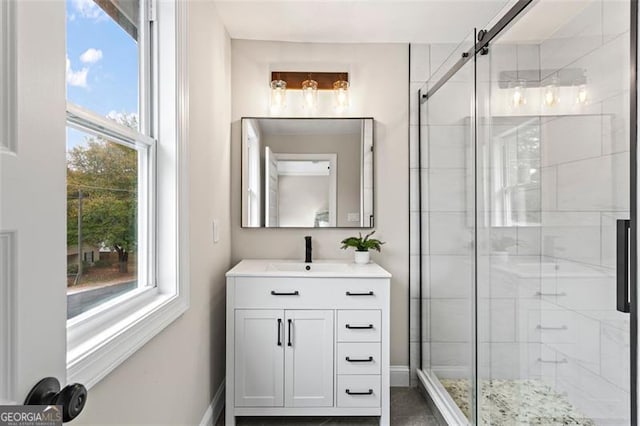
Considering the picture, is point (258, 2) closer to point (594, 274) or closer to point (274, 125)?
point (274, 125)

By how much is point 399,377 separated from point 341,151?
5.18 feet

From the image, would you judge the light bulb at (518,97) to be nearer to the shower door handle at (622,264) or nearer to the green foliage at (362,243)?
the shower door handle at (622,264)

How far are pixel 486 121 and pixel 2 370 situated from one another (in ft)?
5.70

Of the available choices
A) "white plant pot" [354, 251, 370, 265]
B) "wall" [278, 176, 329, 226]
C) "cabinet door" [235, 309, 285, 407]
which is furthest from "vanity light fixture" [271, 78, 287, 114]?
"cabinet door" [235, 309, 285, 407]

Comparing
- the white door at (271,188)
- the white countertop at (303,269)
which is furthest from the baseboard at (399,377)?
the white door at (271,188)

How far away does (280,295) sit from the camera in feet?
6.81

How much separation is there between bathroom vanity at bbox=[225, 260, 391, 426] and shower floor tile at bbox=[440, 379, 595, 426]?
51 centimetres

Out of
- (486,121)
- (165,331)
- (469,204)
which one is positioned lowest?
(165,331)

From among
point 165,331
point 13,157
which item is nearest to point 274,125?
point 165,331

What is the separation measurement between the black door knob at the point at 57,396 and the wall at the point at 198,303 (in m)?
0.41

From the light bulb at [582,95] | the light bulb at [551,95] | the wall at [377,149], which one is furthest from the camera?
the wall at [377,149]

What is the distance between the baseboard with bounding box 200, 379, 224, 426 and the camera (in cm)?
198

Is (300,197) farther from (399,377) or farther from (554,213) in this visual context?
(554,213)

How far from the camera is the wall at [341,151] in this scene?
2613mm
